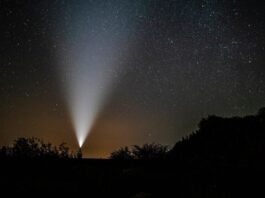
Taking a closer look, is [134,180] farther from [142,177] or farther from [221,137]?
[221,137]

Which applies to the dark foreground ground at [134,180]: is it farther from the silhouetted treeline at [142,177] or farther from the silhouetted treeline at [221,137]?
the silhouetted treeline at [221,137]

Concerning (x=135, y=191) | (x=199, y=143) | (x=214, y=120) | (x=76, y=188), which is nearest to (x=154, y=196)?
(x=135, y=191)

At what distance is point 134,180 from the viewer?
40.6ft

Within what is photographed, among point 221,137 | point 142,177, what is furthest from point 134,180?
point 221,137

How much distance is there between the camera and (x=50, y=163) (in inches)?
595

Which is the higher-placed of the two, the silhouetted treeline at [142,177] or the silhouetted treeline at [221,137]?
the silhouetted treeline at [221,137]

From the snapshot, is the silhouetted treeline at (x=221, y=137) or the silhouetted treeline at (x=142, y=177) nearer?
the silhouetted treeline at (x=142, y=177)

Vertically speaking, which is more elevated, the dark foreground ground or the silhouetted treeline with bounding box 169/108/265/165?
the silhouetted treeline with bounding box 169/108/265/165

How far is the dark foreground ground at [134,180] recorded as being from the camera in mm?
10625

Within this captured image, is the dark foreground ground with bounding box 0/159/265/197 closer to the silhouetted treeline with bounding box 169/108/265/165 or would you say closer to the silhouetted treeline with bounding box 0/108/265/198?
the silhouetted treeline with bounding box 0/108/265/198

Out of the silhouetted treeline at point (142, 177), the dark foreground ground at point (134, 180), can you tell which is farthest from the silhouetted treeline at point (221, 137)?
the dark foreground ground at point (134, 180)

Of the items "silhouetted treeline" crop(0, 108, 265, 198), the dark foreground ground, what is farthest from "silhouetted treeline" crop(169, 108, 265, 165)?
the dark foreground ground

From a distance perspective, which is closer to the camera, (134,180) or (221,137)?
(134,180)

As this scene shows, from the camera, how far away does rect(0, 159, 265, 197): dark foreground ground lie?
10625 millimetres
